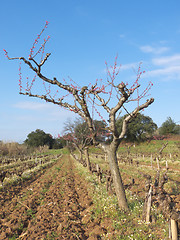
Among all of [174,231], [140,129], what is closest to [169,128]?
[140,129]

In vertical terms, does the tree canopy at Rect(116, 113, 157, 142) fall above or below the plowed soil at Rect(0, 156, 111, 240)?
above

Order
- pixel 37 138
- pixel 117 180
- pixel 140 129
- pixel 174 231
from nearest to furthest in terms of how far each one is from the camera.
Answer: pixel 174 231 < pixel 117 180 < pixel 140 129 < pixel 37 138

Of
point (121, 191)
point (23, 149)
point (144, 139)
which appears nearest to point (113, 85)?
Answer: point (121, 191)

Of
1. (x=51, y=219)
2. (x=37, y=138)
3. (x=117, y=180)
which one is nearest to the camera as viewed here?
(x=117, y=180)

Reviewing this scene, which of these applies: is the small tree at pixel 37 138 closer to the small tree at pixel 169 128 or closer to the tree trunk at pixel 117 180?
the small tree at pixel 169 128

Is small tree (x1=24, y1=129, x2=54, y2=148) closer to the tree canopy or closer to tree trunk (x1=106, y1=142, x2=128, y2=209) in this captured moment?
the tree canopy

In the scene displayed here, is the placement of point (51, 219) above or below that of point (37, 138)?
below

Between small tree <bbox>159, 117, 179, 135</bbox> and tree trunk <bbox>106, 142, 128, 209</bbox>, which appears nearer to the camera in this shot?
tree trunk <bbox>106, 142, 128, 209</bbox>

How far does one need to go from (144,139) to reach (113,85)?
5174 cm

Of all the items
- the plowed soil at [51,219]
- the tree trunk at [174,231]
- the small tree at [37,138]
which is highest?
the small tree at [37,138]

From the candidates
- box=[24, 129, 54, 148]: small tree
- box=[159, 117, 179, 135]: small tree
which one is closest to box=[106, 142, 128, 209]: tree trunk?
box=[159, 117, 179, 135]: small tree

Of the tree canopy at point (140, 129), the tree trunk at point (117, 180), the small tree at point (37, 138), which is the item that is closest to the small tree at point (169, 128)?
the tree canopy at point (140, 129)

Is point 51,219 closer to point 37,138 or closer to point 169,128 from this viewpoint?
point 169,128

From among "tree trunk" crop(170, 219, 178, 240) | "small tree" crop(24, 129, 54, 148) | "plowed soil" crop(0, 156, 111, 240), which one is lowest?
"plowed soil" crop(0, 156, 111, 240)
